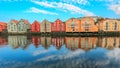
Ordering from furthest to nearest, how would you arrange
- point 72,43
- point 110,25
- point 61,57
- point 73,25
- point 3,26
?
1. point 3,26
2. point 73,25
3. point 110,25
4. point 72,43
5. point 61,57

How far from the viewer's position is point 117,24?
23.0m

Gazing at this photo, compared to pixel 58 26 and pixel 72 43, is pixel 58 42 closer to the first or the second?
pixel 72 43

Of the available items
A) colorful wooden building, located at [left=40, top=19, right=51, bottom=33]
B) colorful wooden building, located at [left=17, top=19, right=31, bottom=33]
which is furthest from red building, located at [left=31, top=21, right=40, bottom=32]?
colorful wooden building, located at [left=17, top=19, right=31, bottom=33]

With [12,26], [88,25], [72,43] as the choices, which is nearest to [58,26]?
[88,25]

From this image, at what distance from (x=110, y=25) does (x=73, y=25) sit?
3073 millimetres

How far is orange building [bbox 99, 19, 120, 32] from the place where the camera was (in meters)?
22.9

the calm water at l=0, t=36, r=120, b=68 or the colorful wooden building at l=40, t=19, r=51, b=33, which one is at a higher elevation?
the colorful wooden building at l=40, t=19, r=51, b=33

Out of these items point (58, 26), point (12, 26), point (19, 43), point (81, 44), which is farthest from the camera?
point (12, 26)

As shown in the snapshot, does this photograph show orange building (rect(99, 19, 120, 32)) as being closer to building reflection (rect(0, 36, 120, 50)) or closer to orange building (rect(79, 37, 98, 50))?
building reflection (rect(0, 36, 120, 50))

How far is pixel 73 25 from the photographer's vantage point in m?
23.7

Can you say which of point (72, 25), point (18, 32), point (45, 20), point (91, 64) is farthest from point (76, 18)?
point (91, 64)

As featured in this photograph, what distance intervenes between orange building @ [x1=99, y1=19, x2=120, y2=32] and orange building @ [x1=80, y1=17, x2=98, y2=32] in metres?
0.50

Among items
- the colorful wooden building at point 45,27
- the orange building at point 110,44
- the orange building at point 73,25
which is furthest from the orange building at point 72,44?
the colorful wooden building at point 45,27

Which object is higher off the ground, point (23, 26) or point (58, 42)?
point (23, 26)
